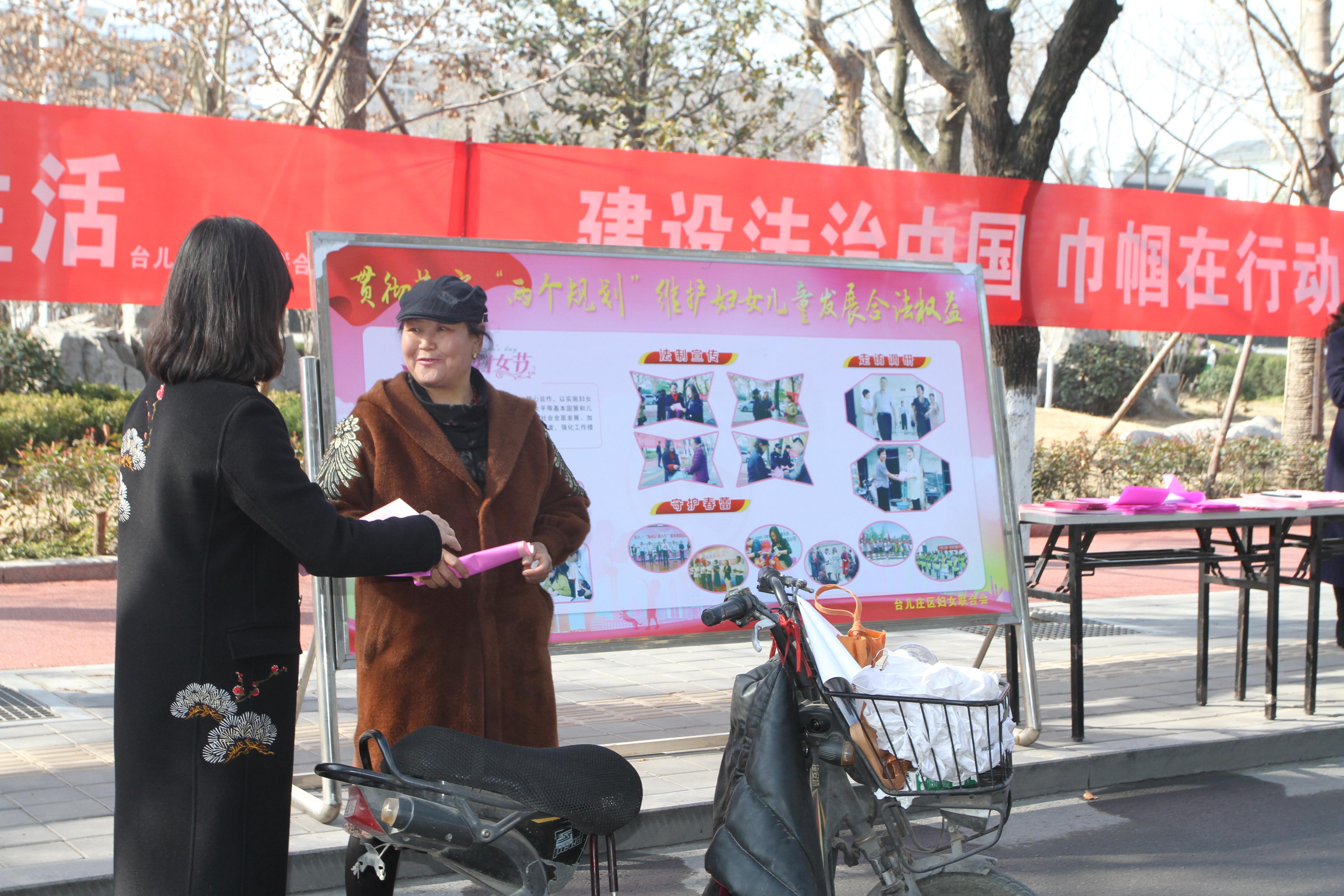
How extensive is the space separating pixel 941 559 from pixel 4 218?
14.3ft

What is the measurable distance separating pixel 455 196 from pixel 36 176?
76.8 inches

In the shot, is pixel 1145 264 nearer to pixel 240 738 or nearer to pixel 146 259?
pixel 146 259

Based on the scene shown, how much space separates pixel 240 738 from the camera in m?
2.39

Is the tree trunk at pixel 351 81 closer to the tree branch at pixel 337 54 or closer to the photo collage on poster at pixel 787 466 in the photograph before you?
the tree branch at pixel 337 54

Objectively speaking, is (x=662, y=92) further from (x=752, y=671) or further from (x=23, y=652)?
(x=752, y=671)

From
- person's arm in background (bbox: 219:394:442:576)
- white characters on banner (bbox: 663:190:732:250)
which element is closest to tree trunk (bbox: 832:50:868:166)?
white characters on banner (bbox: 663:190:732:250)

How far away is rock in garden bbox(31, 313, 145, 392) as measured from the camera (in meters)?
19.5

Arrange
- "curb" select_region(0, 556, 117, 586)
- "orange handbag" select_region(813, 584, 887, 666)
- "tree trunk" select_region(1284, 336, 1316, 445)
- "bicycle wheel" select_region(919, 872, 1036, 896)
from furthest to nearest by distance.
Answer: "tree trunk" select_region(1284, 336, 1316, 445)
"curb" select_region(0, 556, 117, 586)
"orange handbag" select_region(813, 584, 887, 666)
"bicycle wheel" select_region(919, 872, 1036, 896)

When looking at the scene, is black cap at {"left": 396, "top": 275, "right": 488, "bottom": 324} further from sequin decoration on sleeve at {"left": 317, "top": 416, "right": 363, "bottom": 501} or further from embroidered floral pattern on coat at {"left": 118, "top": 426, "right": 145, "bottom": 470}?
embroidered floral pattern on coat at {"left": 118, "top": 426, "right": 145, "bottom": 470}

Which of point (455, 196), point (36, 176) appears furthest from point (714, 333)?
point (36, 176)

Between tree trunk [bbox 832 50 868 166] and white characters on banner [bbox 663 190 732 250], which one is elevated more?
tree trunk [bbox 832 50 868 166]

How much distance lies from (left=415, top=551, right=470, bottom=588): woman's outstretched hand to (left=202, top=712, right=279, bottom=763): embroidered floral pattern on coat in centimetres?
47

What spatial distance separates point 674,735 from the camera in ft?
17.8

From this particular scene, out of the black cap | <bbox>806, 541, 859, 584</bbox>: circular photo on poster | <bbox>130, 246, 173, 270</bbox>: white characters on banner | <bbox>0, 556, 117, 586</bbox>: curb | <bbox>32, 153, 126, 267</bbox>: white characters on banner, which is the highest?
<bbox>32, 153, 126, 267</bbox>: white characters on banner
